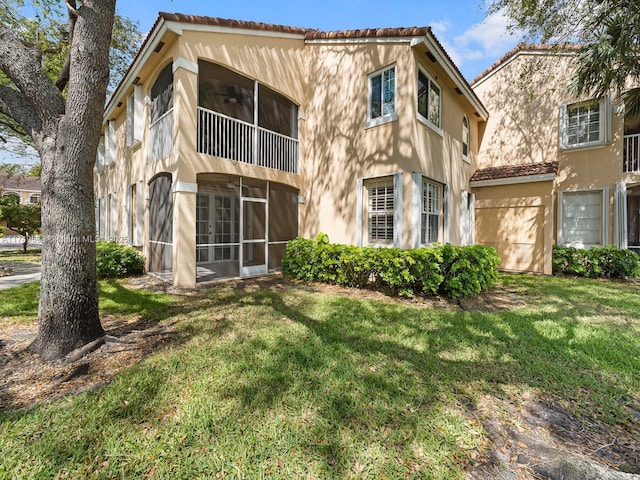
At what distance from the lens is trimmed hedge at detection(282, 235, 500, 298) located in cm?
670

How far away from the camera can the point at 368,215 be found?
876cm

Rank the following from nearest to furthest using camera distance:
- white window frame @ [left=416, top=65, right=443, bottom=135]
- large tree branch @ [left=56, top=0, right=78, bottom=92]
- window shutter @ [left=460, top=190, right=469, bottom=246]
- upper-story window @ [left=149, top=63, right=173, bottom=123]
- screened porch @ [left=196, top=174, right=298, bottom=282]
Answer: large tree branch @ [left=56, top=0, right=78, bottom=92], white window frame @ [left=416, top=65, right=443, bottom=135], upper-story window @ [left=149, top=63, right=173, bottom=123], screened porch @ [left=196, top=174, right=298, bottom=282], window shutter @ [left=460, top=190, right=469, bottom=246]

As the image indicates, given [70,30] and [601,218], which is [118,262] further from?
[601,218]

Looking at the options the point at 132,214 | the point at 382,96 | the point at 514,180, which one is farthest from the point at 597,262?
the point at 132,214

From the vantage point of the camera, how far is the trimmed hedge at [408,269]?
6699 millimetres

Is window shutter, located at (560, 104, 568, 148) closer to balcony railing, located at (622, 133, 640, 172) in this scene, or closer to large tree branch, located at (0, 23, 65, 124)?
balcony railing, located at (622, 133, 640, 172)

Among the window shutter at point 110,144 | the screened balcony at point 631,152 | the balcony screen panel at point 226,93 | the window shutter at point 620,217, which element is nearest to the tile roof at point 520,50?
the screened balcony at point 631,152

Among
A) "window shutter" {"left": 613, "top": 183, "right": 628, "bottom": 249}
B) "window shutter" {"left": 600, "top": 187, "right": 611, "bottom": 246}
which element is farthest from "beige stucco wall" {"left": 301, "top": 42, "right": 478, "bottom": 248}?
"window shutter" {"left": 613, "top": 183, "right": 628, "bottom": 249}

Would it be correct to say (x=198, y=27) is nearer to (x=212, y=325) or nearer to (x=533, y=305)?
(x=212, y=325)

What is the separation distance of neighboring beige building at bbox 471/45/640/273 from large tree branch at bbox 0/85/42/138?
1328cm

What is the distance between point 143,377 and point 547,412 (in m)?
4.30

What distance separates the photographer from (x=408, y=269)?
22.1 feet

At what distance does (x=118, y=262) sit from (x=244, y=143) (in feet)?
18.3

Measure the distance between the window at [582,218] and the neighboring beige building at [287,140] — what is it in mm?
3398
